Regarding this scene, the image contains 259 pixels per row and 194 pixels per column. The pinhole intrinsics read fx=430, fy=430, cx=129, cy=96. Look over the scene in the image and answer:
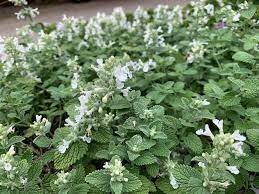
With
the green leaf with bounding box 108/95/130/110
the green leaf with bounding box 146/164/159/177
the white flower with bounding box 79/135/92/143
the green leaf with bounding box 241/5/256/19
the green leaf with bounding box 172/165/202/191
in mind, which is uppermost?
the green leaf with bounding box 241/5/256/19


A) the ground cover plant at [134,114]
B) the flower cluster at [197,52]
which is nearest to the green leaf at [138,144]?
the ground cover plant at [134,114]

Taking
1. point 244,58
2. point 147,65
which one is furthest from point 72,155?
point 244,58

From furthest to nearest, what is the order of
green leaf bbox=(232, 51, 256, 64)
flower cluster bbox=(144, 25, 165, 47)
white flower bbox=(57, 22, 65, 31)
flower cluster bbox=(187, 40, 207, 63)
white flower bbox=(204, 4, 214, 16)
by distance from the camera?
white flower bbox=(57, 22, 65, 31) → white flower bbox=(204, 4, 214, 16) → flower cluster bbox=(144, 25, 165, 47) → flower cluster bbox=(187, 40, 207, 63) → green leaf bbox=(232, 51, 256, 64)

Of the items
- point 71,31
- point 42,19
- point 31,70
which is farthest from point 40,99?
point 42,19

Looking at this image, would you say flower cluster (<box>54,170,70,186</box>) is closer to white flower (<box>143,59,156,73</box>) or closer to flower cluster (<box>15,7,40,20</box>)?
white flower (<box>143,59,156,73</box>)

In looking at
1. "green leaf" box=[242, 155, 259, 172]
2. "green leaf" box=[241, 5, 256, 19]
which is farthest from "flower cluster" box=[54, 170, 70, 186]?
"green leaf" box=[241, 5, 256, 19]

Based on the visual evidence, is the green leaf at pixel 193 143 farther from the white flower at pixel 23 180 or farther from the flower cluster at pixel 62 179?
the white flower at pixel 23 180
